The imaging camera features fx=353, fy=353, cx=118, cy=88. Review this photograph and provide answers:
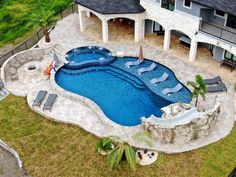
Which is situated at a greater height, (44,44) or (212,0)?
(212,0)

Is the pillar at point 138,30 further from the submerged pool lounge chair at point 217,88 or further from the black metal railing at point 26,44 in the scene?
the black metal railing at point 26,44

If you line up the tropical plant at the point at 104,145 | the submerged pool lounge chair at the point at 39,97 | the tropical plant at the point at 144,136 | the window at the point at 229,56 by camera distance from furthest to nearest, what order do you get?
the window at the point at 229,56 → the submerged pool lounge chair at the point at 39,97 → the tropical plant at the point at 144,136 → the tropical plant at the point at 104,145

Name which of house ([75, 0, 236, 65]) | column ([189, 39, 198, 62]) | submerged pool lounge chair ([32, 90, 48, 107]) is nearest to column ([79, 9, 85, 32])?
house ([75, 0, 236, 65])

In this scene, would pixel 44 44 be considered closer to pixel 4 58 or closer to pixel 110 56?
pixel 4 58

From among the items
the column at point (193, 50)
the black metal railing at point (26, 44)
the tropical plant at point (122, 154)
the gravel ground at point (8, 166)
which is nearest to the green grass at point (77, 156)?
the gravel ground at point (8, 166)

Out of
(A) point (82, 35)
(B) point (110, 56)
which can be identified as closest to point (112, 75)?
(B) point (110, 56)

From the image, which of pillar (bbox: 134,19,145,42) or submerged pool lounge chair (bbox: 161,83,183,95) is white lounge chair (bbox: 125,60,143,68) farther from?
submerged pool lounge chair (bbox: 161,83,183,95)
